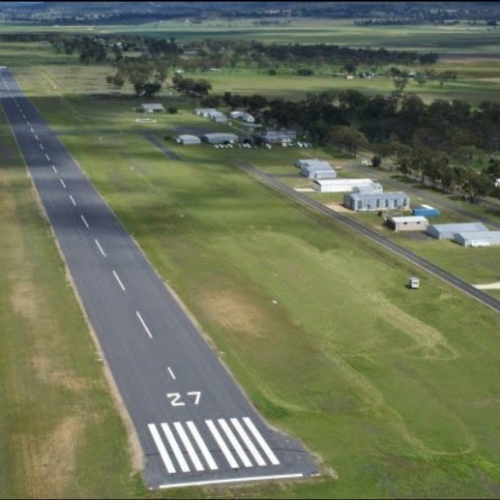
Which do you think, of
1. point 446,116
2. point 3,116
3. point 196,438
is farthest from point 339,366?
point 3,116

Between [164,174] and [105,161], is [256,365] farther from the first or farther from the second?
[105,161]

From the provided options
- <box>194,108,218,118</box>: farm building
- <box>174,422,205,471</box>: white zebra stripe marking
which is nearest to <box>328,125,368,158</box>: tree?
<box>194,108,218,118</box>: farm building

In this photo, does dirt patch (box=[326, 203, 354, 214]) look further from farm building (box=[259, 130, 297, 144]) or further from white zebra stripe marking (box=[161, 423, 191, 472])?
A: white zebra stripe marking (box=[161, 423, 191, 472])

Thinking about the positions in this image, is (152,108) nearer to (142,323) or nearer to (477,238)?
(477,238)

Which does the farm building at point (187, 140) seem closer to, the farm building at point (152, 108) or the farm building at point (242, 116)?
the farm building at point (242, 116)

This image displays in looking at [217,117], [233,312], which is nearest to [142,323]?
[233,312]

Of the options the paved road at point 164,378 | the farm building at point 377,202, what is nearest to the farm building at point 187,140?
the farm building at point 377,202

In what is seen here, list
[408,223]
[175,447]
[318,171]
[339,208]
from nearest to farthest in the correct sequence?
[175,447]
[408,223]
[339,208]
[318,171]

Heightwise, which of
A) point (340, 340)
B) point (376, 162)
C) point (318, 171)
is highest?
point (340, 340)
